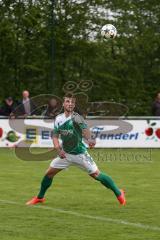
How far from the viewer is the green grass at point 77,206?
31.9 feet

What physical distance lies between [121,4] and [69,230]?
27124 millimetres

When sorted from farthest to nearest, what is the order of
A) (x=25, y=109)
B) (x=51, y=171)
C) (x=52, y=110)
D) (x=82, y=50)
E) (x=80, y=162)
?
(x=82, y=50)
(x=25, y=109)
(x=52, y=110)
(x=51, y=171)
(x=80, y=162)

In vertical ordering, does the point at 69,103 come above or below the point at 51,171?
above

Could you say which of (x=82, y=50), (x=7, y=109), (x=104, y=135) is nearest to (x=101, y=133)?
(x=104, y=135)

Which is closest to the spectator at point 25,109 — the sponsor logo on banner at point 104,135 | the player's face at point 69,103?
the sponsor logo on banner at point 104,135

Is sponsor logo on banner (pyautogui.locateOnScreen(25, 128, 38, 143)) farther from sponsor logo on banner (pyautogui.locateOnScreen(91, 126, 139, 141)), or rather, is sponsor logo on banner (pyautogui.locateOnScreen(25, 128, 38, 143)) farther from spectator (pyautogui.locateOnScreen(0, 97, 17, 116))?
sponsor logo on banner (pyautogui.locateOnScreen(91, 126, 139, 141))

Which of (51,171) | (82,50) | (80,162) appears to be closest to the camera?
(80,162)

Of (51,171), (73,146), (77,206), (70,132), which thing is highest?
(70,132)

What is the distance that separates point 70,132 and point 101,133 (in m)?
12.6

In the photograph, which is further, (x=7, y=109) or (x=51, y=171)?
(x=7, y=109)

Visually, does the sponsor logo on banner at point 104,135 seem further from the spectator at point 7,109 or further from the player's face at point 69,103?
the player's face at point 69,103

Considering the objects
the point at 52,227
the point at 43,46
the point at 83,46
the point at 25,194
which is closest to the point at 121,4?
the point at 83,46

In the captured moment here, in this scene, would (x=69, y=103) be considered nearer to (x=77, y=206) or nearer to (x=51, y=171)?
(x=51, y=171)

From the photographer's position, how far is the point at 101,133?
2480 cm
